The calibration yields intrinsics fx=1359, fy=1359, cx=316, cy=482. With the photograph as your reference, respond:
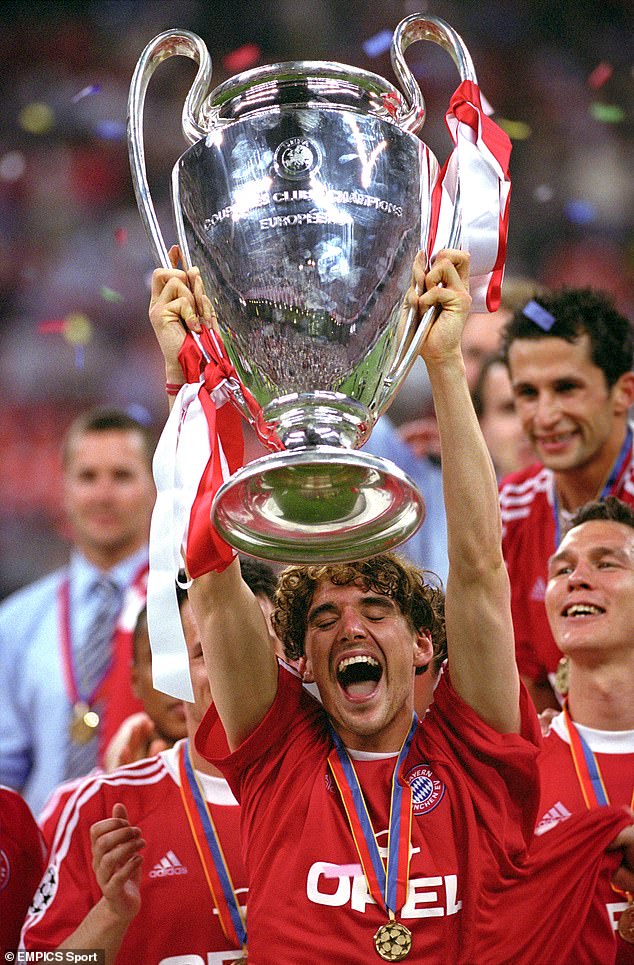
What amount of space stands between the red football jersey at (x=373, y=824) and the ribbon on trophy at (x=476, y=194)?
64 cm

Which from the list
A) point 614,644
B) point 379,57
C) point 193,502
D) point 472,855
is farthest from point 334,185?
point 379,57

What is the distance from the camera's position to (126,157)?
638 centimetres

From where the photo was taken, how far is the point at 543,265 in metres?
6.38

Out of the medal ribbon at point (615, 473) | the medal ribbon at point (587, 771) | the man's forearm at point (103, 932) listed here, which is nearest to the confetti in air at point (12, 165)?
the medal ribbon at point (615, 473)

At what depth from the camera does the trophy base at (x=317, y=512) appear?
170 cm

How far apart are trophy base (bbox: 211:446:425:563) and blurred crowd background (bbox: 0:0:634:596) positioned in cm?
430

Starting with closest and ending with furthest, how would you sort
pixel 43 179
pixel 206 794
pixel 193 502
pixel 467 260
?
1. pixel 193 502
2. pixel 467 260
3. pixel 206 794
4. pixel 43 179

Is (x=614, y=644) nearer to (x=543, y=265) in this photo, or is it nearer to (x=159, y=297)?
(x=159, y=297)

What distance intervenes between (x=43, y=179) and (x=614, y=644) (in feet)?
15.1

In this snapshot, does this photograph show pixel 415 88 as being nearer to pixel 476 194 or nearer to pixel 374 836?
pixel 476 194

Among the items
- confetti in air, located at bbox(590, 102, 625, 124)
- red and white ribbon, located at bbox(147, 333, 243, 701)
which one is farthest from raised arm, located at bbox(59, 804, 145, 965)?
confetti in air, located at bbox(590, 102, 625, 124)

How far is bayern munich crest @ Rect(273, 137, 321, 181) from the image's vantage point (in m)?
1.78

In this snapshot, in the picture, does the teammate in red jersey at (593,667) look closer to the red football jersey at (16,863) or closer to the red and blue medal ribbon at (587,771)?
the red and blue medal ribbon at (587,771)

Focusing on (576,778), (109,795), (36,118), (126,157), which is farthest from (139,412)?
(576,778)
